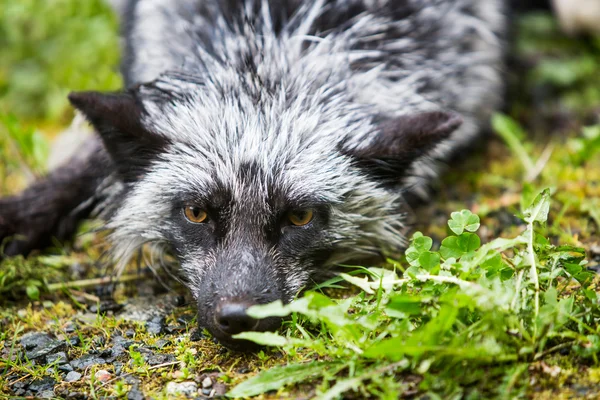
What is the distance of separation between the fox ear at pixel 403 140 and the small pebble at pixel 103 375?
180 centimetres

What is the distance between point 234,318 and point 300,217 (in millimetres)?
840

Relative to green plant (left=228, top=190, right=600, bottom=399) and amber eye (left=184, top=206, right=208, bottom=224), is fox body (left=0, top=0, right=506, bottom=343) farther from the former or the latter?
green plant (left=228, top=190, right=600, bottom=399)

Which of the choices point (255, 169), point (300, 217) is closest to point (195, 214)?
point (255, 169)

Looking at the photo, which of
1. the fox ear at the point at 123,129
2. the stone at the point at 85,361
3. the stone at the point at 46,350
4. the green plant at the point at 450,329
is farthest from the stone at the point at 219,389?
the fox ear at the point at 123,129

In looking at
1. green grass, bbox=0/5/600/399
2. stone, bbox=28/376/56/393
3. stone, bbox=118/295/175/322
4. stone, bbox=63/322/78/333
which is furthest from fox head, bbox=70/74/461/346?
stone, bbox=28/376/56/393

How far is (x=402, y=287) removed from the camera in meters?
3.04

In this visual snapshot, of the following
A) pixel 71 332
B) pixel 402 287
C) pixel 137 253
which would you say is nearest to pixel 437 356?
pixel 402 287

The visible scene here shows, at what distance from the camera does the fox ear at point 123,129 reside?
3.67 metres

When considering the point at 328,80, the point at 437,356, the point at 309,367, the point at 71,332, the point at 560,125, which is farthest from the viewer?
the point at 560,125

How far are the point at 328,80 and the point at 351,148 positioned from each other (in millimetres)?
562

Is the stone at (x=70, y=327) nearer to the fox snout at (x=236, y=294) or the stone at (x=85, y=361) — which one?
the stone at (x=85, y=361)

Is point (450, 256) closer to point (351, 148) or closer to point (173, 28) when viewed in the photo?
point (351, 148)

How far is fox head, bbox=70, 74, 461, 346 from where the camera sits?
11.6 ft

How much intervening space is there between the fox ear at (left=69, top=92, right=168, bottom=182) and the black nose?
1185 millimetres
